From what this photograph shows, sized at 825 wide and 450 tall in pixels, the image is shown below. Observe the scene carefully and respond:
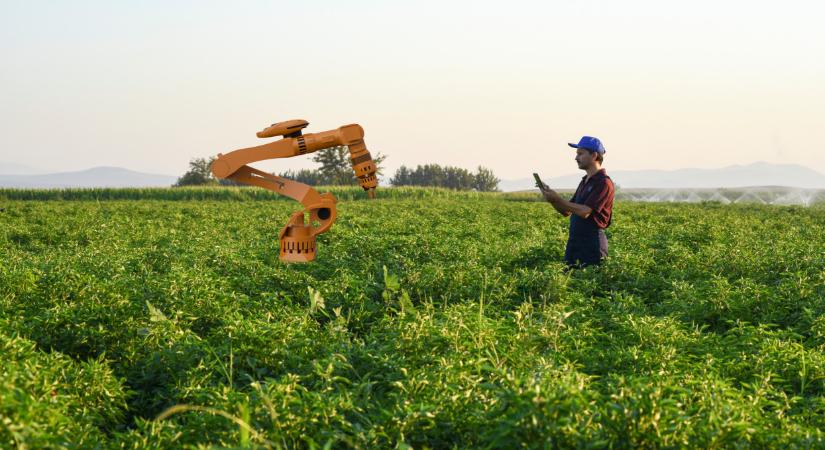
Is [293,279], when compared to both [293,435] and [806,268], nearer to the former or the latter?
[293,435]

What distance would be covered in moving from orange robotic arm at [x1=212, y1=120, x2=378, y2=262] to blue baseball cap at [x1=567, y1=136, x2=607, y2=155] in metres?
2.72

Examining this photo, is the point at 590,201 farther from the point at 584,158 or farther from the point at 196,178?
the point at 196,178

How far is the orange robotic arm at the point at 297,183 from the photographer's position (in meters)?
8.15

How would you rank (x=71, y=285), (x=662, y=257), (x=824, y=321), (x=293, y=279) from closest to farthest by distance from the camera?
(x=824, y=321)
(x=71, y=285)
(x=293, y=279)
(x=662, y=257)

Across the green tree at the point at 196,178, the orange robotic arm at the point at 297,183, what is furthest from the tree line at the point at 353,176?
the orange robotic arm at the point at 297,183

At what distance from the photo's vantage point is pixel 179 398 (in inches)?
192

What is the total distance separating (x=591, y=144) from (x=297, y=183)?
12.4 feet

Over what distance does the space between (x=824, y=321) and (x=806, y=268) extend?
348cm

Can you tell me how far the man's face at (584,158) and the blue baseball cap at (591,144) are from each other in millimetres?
52

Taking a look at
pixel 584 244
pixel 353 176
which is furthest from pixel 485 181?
pixel 584 244

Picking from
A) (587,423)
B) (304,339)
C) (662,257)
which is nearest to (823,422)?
(587,423)

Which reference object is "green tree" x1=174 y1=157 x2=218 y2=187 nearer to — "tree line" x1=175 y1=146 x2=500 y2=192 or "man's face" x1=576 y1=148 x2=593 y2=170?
"tree line" x1=175 y1=146 x2=500 y2=192

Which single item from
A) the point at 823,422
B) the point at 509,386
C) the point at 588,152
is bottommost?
the point at 823,422

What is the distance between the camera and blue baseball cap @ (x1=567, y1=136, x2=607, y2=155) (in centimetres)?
881
